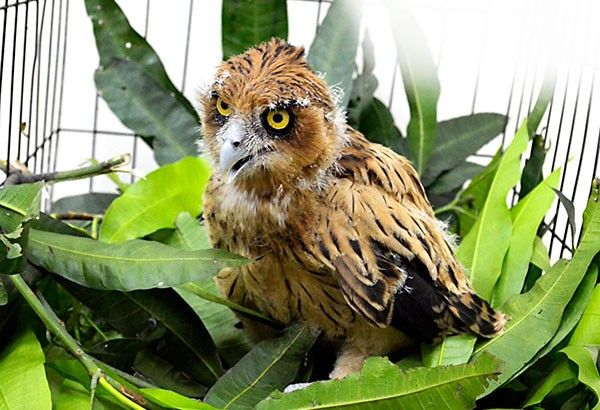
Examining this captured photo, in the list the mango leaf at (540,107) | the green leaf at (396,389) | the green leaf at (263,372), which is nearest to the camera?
the green leaf at (396,389)

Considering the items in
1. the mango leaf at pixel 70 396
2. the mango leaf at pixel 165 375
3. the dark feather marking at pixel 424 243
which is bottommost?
the mango leaf at pixel 165 375

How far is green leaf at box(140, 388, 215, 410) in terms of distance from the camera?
96 centimetres

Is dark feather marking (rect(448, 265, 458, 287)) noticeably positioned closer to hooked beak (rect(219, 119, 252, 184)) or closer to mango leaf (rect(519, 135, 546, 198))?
hooked beak (rect(219, 119, 252, 184))

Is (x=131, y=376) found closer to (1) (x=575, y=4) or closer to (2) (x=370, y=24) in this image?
(1) (x=575, y=4)

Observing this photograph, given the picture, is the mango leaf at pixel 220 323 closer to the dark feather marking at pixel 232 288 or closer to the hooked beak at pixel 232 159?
the dark feather marking at pixel 232 288

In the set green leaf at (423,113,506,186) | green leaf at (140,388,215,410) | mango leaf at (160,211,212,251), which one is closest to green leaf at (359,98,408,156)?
green leaf at (423,113,506,186)

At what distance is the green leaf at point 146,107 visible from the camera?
1.49 meters

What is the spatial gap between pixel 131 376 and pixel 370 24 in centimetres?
116

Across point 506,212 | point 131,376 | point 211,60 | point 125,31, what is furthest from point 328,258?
point 211,60

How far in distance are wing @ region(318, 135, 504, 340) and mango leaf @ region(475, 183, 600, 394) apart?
0.08 feet

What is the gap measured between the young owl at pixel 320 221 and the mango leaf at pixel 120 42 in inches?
20.2

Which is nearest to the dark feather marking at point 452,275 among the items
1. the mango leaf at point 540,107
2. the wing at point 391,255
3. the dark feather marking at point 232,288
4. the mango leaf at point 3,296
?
the wing at point 391,255

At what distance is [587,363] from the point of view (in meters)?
1.03

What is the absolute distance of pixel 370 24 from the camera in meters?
1.94
